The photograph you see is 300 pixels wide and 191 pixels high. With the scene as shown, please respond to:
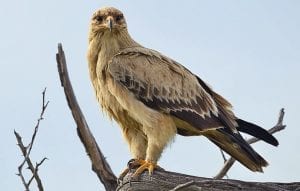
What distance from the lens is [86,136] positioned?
6.71 metres

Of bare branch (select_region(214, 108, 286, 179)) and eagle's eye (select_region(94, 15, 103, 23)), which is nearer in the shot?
bare branch (select_region(214, 108, 286, 179))

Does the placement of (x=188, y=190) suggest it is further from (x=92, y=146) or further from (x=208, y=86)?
(x=208, y=86)

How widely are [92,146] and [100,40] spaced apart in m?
1.20

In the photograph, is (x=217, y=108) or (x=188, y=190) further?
(x=217, y=108)

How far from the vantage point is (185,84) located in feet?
24.3

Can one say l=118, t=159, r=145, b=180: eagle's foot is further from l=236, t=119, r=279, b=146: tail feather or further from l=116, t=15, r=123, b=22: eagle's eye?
l=116, t=15, r=123, b=22: eagle's eye

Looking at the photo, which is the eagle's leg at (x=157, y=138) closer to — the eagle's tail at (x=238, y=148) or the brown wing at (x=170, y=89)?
the brown wing at (x=170, y=89)

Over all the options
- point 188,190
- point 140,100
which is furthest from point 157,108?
point 188,190

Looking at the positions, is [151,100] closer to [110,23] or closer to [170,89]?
[170,89]

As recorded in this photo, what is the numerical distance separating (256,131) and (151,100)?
1042 millimetres

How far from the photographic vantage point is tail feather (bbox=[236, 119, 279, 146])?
703cm

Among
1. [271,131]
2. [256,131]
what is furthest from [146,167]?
[271,131]

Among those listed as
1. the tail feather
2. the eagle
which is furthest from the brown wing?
the tail feather

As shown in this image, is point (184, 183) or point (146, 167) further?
point (146, 167)
